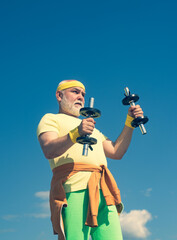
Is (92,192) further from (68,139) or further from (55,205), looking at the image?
(68,139)

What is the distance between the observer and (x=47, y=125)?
13.9ft

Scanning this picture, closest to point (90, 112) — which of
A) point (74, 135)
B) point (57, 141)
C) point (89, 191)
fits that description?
point (74, 135)

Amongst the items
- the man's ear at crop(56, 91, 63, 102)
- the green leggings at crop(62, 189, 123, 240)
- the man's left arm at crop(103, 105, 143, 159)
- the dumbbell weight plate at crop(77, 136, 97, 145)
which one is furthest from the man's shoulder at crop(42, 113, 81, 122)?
the green leggings at crop(62, 189, 123, 240)

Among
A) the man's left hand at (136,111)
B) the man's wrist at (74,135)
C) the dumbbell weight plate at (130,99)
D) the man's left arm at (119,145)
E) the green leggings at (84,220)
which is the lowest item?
the green leggings at (84,220)

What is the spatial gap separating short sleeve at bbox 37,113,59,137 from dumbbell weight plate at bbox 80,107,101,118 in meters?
0.63

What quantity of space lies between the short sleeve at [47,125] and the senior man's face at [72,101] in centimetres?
37

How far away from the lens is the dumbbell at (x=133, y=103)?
13.7 feet

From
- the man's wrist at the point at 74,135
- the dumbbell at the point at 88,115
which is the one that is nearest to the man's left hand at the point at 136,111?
the dumbbell at the point at 88,115

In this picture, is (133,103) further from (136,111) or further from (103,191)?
(103,191)

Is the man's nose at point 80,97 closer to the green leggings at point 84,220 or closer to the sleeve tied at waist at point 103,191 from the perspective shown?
the sleeve tied at waist at point 103,191

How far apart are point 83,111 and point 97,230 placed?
4.91 feet

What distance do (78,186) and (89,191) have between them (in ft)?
0.51

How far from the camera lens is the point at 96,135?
15.6 feet

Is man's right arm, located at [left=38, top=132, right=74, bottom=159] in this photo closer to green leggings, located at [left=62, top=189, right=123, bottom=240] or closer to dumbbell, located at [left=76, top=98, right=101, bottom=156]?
dumbbell, located at [left=76, top=98, right=101, bottom=156]
